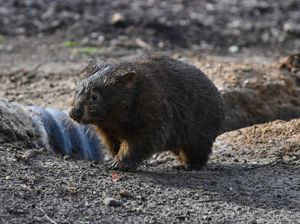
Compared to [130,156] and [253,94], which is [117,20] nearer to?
[253,94]

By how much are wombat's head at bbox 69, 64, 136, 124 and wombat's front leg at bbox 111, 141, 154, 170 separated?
29 centimetres

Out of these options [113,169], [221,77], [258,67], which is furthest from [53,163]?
[258,67]

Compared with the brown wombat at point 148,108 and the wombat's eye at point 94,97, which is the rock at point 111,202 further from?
the wombat's eye at point 94,97

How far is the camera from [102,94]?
6.60 meters

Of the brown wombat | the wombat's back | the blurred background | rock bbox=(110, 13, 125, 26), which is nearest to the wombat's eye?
the brown wombat

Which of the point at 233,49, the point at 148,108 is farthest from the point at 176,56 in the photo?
the point at 148,108

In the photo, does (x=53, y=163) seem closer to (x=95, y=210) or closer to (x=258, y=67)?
(x=95, y=210)

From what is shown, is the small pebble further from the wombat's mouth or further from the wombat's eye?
the wombat's eye

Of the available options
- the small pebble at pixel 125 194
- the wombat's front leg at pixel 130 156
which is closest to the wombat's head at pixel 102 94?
the wombat's front leg at pixel 130 156

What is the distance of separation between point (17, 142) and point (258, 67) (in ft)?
13.9

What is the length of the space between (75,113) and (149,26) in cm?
738

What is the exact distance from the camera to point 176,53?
12242 millimetres

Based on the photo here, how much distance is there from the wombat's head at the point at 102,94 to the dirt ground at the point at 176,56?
15.9 inches

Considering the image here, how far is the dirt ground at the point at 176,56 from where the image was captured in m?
5.70
